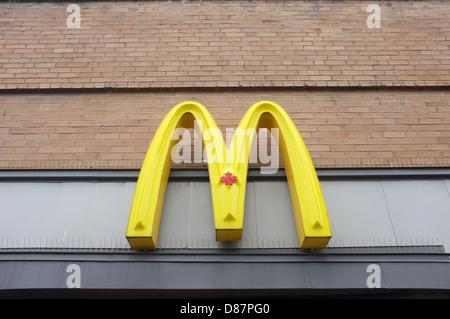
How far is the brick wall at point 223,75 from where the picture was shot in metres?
4.74

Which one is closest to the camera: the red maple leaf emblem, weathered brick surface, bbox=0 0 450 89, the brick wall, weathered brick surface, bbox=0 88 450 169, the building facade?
the building facade

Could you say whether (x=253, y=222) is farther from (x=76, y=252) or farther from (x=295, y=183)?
(x=76, y=252)

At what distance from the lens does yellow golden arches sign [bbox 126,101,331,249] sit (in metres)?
3.39

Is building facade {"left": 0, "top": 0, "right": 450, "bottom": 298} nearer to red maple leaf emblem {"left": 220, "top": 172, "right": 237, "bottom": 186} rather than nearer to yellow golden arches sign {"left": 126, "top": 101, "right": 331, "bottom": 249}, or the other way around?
yellow golden arches sign {"left": 126, "top": 101, "right": 331, "bottom": 249}

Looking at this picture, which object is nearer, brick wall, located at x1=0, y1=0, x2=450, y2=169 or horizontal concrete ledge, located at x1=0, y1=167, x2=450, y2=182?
horizontal concrete ledge, located at x1=0, y1=167, x2=450, y2=182

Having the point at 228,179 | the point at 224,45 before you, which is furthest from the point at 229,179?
the point at 224,45

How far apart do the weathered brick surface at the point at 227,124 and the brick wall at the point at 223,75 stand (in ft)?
0.06

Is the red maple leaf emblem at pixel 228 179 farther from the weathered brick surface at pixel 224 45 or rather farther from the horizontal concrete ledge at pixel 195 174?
the weathered brick surface at pixel 224 45

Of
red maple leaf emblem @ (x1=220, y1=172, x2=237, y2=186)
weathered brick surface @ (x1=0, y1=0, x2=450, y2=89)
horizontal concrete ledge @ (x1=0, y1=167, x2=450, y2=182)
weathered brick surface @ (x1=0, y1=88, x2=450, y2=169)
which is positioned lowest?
red maple leaf emblem @ (x1=220, y1=172, x2=237, y2=186)

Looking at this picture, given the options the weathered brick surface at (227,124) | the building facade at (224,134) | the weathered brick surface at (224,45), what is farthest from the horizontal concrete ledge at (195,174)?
the weathered brick surface at (224,45)

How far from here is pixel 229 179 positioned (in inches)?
144

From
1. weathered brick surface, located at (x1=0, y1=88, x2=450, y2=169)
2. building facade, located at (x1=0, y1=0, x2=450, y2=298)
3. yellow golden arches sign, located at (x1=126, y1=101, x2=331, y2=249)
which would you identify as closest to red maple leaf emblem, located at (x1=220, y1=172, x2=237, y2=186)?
yellow golden arches sign, located at (x1=126, y1=101, x2=331, y2=249)

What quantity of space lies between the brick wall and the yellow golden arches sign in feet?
2.52
